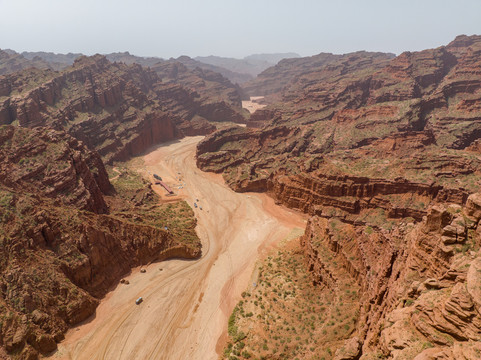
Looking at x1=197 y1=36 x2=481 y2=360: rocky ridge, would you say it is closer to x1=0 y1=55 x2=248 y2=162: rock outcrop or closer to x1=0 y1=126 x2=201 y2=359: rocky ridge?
x1=0 y1=126 x2=201 y2=359: rocky ridge

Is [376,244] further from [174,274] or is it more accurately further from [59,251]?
[59,251]

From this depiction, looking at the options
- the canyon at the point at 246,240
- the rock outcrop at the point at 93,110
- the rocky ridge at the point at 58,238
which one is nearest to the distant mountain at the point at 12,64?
the rock outcrop at the point at 93,110

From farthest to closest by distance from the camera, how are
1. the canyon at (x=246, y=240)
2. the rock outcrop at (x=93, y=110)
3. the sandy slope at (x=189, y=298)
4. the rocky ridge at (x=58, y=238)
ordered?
the rock outcrop at (x=93, y=110), the sandy slope at (x=189, y=298), the rocky ridge at (x=58, y=238), the canyon at (x=246, y=240)

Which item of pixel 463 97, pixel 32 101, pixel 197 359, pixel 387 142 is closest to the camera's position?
pixel 197 359

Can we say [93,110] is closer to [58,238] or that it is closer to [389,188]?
[58,238]

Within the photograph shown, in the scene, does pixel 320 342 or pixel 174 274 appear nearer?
pixel 320 342

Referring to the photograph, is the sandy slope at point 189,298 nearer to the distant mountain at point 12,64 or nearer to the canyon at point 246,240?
the canyon at point 246,240

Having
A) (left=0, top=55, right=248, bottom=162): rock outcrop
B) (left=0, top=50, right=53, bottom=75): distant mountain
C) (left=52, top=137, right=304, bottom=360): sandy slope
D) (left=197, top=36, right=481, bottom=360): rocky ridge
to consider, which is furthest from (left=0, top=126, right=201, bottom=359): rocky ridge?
(left=0, top=50, right=53, bottom=75): distant mountain

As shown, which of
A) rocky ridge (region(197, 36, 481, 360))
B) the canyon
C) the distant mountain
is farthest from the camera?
the distant mountain

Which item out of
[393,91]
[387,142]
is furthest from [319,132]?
[393,91]
